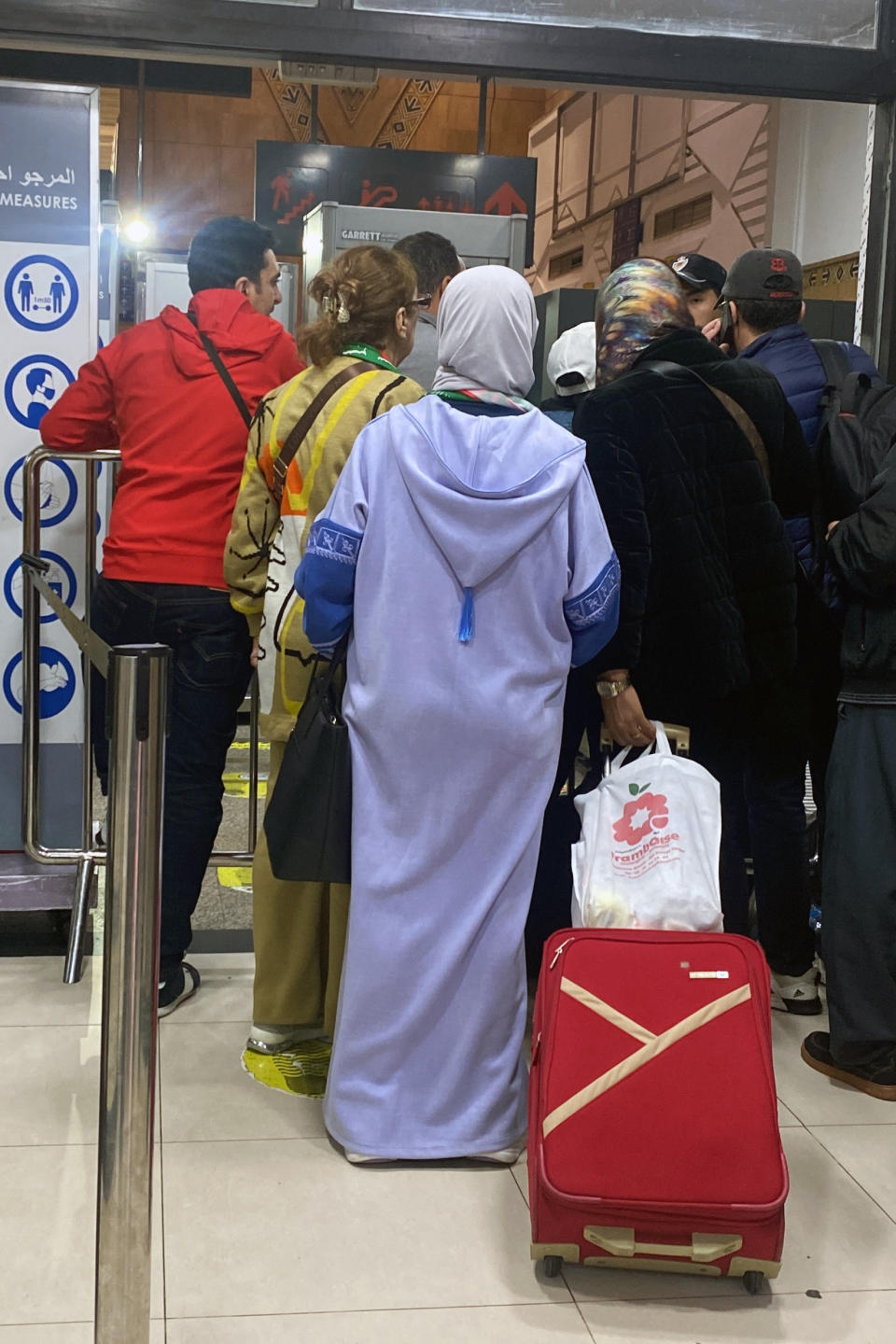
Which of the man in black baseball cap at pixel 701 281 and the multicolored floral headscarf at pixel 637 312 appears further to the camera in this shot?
the man in black baseball cap at pixel 701 281

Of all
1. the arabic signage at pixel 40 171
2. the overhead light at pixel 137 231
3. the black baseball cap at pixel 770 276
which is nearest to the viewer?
the black baseball cap at pixel 770 276

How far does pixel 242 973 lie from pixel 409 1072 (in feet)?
3.16

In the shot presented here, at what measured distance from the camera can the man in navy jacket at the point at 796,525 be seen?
2975 millimetres

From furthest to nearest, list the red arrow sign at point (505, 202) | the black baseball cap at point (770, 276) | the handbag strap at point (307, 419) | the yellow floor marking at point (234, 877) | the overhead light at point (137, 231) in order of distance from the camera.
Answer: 1. the overhead light at point (137, 231)
2. the red arrow sign at point (505, 202)
3. the yellow floor marking at point (234, 877)
4. the black baseball cap at point (770, 276)
5. the handbag strap at point (307, 419)

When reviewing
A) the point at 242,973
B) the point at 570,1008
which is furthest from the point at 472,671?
the point at 242,973

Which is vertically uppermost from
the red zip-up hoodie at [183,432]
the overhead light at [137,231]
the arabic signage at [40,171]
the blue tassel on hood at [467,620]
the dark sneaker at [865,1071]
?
the overhead light at [137,231]

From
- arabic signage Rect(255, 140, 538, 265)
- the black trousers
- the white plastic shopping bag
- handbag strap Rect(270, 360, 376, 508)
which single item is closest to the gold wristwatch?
the white plastic shopping bag

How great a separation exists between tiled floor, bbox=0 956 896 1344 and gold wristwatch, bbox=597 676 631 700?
2.78ft

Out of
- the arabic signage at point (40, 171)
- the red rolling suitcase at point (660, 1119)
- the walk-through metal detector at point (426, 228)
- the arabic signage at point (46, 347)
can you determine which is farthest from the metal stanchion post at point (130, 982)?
the walk-through metal detector at point (426, 228)

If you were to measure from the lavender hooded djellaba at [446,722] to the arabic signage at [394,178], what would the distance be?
13.7ft

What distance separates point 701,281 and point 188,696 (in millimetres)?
1536

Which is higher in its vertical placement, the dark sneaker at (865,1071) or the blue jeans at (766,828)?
the blue jeans at (766,828)

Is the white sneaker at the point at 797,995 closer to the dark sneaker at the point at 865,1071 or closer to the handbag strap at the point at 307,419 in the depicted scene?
the dark sneaker at the point at 865,1071

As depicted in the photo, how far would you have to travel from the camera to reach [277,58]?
3.19 meters
